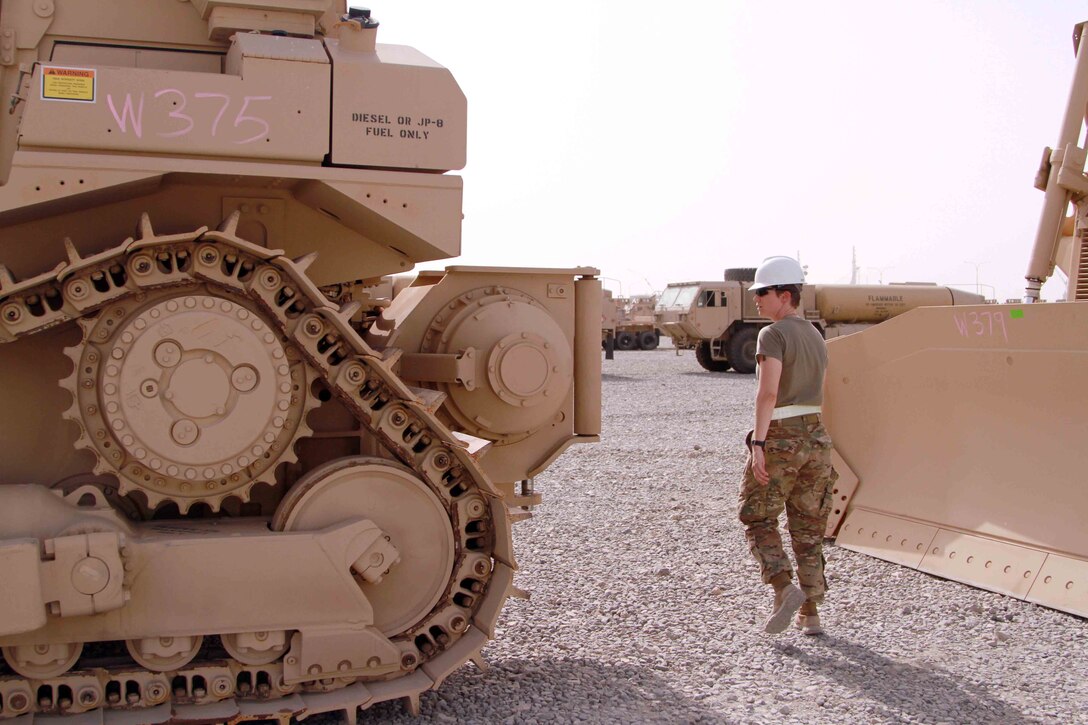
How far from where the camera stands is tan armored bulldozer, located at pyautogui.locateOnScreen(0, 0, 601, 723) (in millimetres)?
4230

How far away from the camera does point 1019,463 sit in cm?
666

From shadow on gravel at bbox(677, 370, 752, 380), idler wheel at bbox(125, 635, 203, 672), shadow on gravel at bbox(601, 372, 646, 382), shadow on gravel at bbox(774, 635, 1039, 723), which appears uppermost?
shadow on gravel at bbox(677, 370, 752, 380)

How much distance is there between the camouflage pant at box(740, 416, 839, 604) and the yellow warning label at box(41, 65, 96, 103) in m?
3.41

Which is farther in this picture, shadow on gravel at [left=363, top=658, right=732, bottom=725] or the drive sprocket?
shadow on gravel at [left=363, top=658, right=732, bottom=725]

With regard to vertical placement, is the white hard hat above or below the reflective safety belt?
above

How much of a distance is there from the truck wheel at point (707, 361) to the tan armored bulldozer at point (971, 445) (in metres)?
20.6

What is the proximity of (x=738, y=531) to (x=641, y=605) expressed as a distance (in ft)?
6.75

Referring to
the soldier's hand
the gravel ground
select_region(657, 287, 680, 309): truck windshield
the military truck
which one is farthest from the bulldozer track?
the military truck

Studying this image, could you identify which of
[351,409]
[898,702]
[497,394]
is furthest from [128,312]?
[898,702]

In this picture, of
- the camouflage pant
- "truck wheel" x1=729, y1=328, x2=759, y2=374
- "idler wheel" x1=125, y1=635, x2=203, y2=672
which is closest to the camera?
"idler wheel" x1=125, y1=635, x2=203, y2=672

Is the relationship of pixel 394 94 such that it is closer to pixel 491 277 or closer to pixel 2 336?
pixel 491 277

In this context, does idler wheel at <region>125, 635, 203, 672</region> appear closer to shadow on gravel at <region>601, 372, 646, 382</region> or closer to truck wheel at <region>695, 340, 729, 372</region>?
shadow on gravel at <region>601, 372, 646, 382</region>

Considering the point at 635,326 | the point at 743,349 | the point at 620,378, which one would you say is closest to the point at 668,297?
the point at 743,349

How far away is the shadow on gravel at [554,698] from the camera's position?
4.60m
